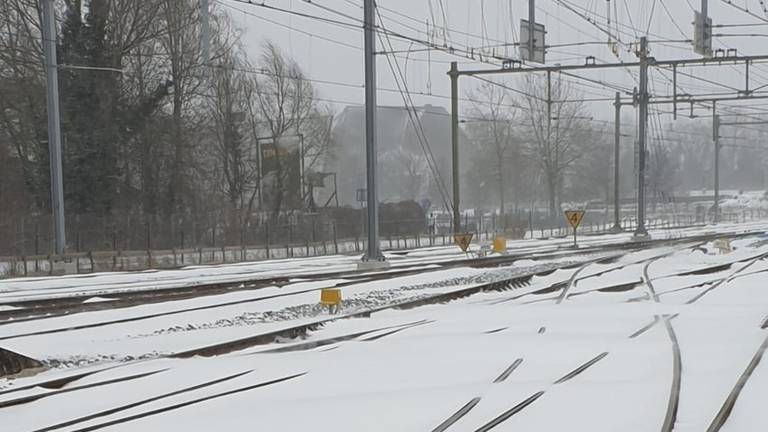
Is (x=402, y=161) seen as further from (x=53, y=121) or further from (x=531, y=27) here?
(x=53, y=121)

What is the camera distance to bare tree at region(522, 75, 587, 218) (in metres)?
78.0

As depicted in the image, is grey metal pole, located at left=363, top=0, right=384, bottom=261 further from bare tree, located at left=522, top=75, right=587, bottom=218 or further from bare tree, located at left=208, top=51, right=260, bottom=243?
bare tree, located at left=522, top=75, right=587, bottom=218

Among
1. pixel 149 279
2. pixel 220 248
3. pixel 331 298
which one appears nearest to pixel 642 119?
pixel 220 248

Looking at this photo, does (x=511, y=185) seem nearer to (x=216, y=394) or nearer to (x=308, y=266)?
Result: (x=308, y=266)

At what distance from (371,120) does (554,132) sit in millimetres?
58902

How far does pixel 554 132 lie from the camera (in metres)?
81.1

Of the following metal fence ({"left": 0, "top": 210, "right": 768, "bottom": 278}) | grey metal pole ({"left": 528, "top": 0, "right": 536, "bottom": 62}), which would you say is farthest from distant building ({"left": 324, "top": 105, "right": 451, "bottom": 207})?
grey metal pole ({"left": 528, "top": 0, "right": 536, "bottom": 62})

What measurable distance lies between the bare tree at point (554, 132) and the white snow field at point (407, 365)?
202 feet

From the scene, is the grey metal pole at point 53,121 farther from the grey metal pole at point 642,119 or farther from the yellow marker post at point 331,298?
the grey metal pole at point 642,119

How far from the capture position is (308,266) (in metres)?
27.2

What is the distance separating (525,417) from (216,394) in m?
3.01

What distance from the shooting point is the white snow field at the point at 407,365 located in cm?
754

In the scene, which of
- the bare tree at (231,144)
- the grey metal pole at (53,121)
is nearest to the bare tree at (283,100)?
the bare tree at (231,144)

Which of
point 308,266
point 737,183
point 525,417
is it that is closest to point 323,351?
point 525,417
